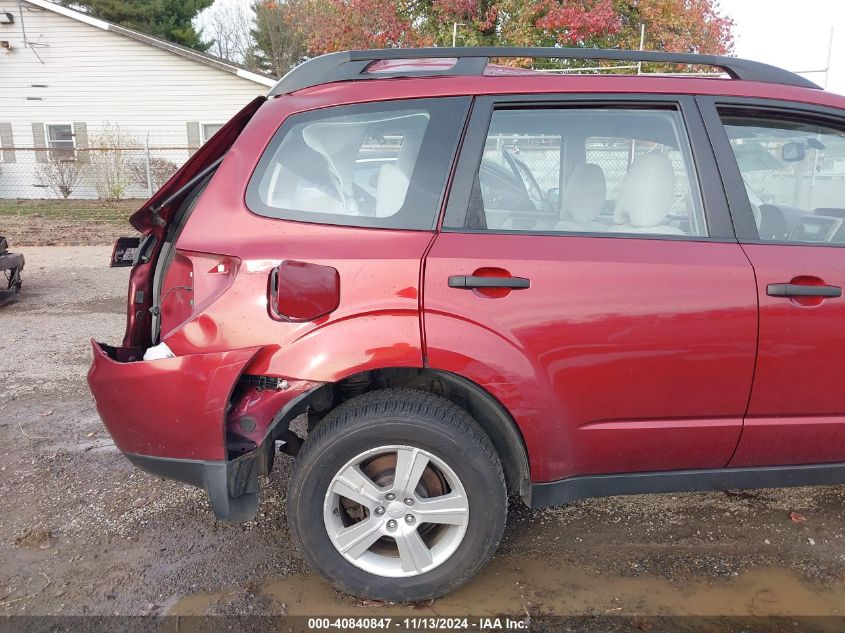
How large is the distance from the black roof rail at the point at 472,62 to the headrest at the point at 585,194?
1.50ft

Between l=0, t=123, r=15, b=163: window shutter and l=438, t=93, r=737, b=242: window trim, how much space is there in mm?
20011

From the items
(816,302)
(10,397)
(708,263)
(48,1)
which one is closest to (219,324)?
(708,263)

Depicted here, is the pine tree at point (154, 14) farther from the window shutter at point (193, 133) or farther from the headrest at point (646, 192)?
the headrest at point (646, 192)

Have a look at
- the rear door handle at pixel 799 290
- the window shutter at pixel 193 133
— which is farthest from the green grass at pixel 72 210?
the rear door handle at pixel 799 290

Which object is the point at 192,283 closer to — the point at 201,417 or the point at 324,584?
the point at 201,417

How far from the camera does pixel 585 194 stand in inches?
101

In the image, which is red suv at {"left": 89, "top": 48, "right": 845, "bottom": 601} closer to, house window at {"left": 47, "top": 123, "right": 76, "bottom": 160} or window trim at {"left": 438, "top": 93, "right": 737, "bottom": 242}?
window trim at {"left": 438, "top": 93, "right": 737, "bottom": 242}

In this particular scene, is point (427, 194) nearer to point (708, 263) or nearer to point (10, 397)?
point (708, 263)

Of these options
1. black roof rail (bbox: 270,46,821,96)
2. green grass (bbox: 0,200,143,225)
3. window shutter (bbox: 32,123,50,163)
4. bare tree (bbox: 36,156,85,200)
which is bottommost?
green grass (bbox: 0,200,143,225)

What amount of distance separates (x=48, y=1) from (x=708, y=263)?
20.9 m

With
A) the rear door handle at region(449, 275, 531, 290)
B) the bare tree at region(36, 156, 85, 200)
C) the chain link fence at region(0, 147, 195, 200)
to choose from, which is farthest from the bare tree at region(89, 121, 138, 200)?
the rear door handle at region(449, 275, 531, 290)

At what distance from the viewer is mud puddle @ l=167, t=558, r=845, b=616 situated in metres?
2.38

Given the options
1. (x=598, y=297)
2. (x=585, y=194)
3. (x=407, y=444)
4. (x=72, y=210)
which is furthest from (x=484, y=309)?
(x=72, y=210)

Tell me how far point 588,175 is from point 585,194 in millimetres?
87
